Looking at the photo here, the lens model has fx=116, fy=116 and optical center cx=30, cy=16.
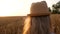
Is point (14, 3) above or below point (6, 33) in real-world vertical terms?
above

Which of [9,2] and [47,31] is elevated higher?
[9,2]

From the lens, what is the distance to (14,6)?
106 cm

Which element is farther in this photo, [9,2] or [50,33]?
[9,2]

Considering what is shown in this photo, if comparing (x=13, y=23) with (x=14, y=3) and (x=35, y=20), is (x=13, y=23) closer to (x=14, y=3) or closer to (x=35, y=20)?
(x=35, y=20)

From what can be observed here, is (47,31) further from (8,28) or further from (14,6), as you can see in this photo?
(14,6)

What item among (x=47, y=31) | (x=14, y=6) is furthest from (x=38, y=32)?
(x=14, y=6)

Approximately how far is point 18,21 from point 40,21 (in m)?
0.09

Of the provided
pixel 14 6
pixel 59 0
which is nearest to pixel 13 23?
pixel 14 6

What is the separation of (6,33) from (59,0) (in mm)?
821

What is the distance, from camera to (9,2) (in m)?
1.06

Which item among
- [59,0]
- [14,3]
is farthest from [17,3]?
[59,0]

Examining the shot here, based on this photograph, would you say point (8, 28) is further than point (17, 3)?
No

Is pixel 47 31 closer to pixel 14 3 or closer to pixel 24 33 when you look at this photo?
pixel 24 33

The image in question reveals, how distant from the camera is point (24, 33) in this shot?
1.15 ft
